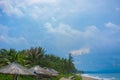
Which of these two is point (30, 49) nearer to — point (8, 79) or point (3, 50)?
point (3, 50)

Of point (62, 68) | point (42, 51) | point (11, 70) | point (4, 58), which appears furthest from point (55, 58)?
point (11, 70)

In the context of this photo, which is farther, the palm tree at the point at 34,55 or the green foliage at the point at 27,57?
the palm tree at the point at 34,55

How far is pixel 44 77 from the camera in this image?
37500 mm

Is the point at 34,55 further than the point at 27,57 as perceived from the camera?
Yes

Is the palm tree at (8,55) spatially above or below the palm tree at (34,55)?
below

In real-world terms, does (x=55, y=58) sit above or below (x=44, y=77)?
above

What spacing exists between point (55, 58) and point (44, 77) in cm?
3314

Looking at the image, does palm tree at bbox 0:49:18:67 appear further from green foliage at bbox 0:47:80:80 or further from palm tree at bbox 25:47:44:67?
palm tree at bbox 25:47:44:67

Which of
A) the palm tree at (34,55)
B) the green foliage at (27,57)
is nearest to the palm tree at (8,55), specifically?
the green foliage at (27,57)

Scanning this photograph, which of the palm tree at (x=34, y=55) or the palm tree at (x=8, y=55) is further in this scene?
the palm tree at (x=34, y=55)

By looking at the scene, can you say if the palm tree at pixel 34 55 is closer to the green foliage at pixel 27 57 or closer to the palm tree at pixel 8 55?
the green foliage at pixel 27 57

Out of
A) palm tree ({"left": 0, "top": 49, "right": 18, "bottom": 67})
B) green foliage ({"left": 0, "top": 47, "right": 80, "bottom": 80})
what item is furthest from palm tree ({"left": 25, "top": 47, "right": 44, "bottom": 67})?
palm tree ({"left": 0, "top": 49, "right": 18, "bottom": 67})

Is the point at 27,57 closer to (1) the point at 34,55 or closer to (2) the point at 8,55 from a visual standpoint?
(1) the point at 34,55

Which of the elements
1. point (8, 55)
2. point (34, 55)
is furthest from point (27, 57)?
point (8, 55)
